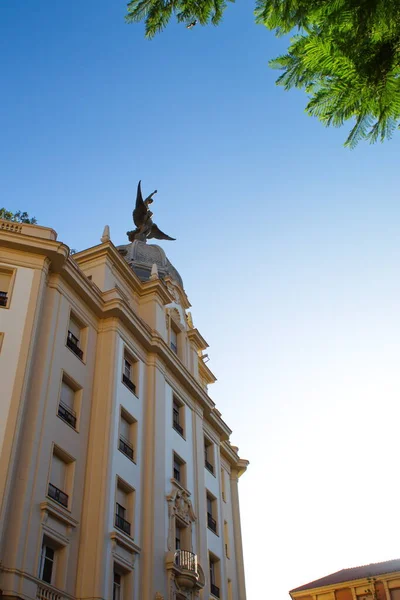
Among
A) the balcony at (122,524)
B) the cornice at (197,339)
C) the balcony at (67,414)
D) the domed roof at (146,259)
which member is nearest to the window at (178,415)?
the cornice at (197,339)

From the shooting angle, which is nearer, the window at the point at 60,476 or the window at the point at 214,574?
the window at the point at 60,476

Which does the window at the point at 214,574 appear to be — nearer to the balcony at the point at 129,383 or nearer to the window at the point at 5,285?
the balcony at the point at 129,383

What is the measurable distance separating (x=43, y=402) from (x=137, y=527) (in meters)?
7.16

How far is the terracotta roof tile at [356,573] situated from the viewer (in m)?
51.8

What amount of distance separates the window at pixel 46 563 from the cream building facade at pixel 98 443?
0.06 metres

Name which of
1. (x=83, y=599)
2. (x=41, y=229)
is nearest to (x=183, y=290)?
(x=41, y=229)

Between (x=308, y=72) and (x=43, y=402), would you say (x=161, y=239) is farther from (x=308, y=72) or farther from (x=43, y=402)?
(x=308, y=72)

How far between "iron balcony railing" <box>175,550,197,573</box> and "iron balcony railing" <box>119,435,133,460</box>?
488 centimetres

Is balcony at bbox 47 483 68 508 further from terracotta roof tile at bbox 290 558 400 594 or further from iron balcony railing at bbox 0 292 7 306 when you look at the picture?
terracotta roof tile at bbox 290 558 400 594

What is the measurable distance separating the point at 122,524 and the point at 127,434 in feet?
14.9

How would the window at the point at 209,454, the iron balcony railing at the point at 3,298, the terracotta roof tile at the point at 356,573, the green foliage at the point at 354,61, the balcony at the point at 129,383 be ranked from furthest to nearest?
1. the terracotta roof tile at the point at 356,573
2. the window at the point at 209,454
3. the balcony at the point at 129,383
4. the iron balcony railing at the point at 3,298
5. the green foliage at the point at 354,61

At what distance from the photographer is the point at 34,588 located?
791 inches

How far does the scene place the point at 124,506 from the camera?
89.1 ft

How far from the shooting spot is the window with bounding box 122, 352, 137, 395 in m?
30.6
